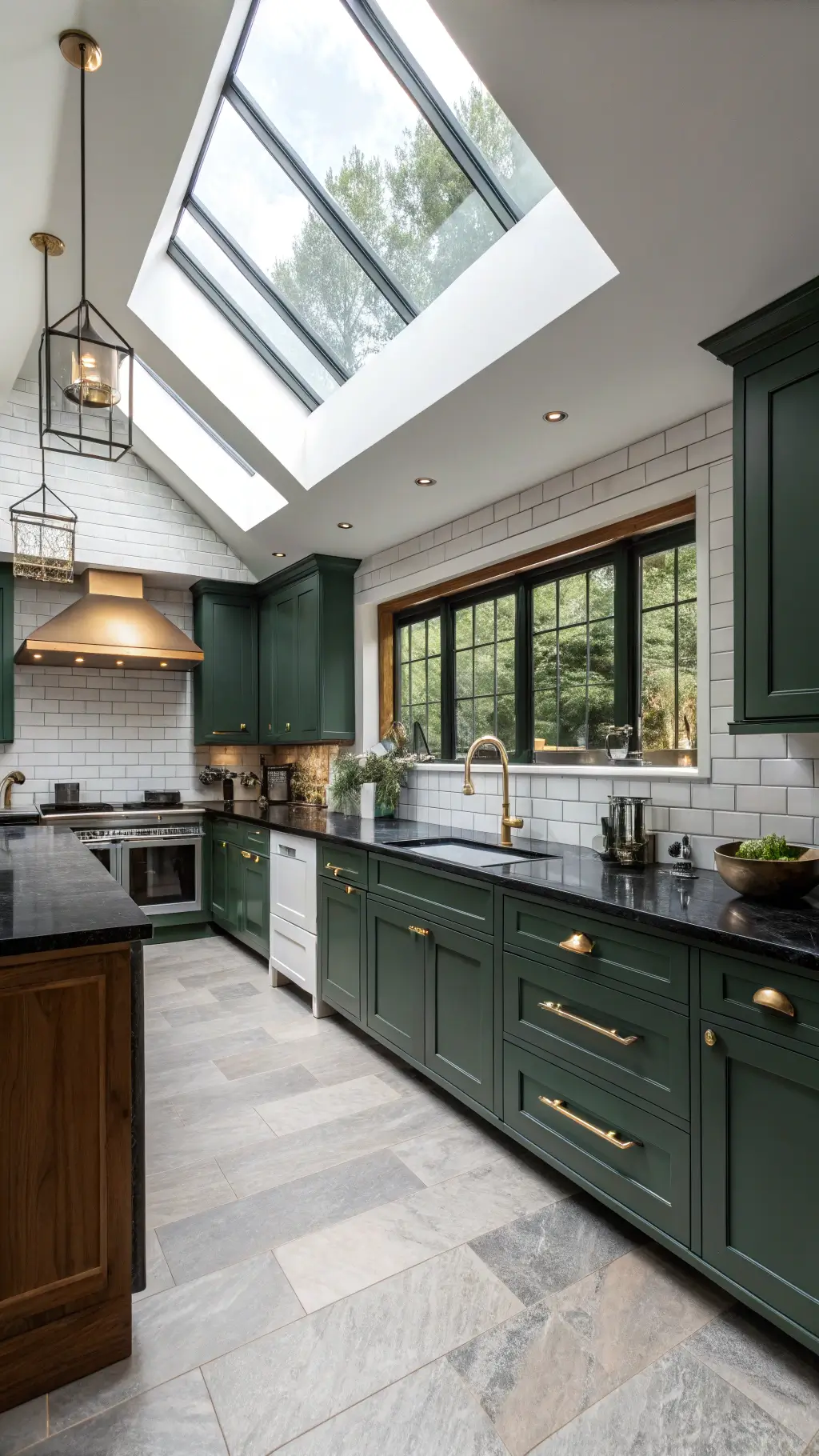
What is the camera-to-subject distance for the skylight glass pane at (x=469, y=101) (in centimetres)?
228

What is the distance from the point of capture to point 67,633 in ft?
15.3

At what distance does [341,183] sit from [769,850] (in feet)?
9.52

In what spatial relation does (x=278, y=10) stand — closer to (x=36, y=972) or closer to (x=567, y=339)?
(x=567, y=339)

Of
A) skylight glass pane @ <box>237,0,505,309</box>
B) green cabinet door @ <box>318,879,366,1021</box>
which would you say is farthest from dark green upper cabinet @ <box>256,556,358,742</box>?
skylight glass pane @ <box>237,0,505,309</box>

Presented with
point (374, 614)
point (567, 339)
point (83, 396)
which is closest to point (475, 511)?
point (374, 614)

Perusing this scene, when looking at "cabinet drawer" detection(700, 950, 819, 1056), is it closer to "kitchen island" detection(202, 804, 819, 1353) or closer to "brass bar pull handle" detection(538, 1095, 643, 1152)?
"kitchen island" detection(202, 804, 819, 1353)

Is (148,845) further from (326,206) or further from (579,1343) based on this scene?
(579,1343)

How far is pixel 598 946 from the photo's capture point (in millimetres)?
2025

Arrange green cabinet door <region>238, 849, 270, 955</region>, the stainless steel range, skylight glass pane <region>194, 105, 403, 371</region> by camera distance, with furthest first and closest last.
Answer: the stainless steel range
green cabinet door <region>238, 849, 270, 955</region>
skylight glass pane <region>194, 105, 403, 371</region>

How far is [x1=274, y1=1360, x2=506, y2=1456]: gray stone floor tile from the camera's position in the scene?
4.61 feet

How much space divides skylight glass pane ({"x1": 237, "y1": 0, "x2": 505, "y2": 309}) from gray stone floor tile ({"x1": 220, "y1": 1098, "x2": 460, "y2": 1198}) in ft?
9.95

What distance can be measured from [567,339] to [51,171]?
1.97 metres

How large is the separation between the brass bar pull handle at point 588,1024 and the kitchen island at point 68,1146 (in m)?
1.13

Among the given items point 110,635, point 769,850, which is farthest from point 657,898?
point 110,635
